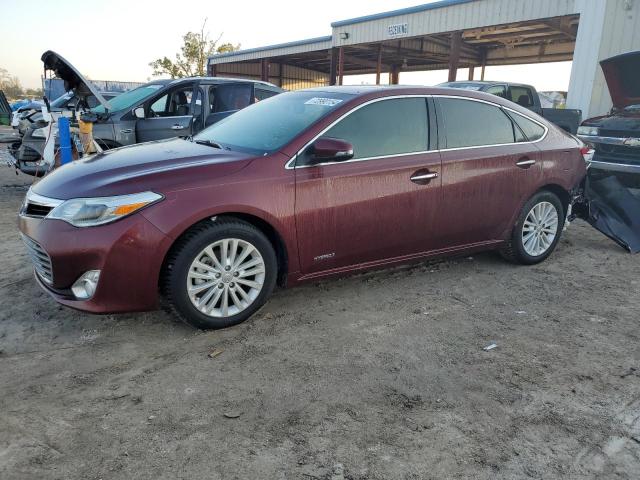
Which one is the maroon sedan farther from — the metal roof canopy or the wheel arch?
the metal roof canopy

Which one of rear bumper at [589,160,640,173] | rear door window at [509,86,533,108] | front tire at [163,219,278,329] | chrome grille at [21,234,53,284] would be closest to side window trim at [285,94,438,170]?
front tire at [163,219,278,329]

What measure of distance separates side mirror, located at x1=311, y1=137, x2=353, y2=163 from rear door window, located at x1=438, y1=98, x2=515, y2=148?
1.13m

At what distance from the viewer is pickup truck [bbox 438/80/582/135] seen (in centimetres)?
955

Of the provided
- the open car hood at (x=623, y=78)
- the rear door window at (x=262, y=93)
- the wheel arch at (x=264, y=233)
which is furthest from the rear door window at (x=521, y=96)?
the wheel arch at (x=264, y=233)

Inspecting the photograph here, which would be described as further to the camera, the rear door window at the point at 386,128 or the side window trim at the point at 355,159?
the rear door window at the point at 386,128

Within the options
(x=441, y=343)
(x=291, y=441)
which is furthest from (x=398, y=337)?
(x=291, y=441)

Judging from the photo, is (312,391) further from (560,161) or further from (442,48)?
(442,48)

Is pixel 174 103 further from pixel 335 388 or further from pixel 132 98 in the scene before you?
pixel 335 388

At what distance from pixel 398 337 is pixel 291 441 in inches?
49.6

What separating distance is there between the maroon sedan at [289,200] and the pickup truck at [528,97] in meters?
5.33

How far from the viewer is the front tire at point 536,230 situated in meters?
4.67

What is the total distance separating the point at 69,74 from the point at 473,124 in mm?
4850

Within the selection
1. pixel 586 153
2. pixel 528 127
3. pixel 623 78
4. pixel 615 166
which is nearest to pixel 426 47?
pixel 623 78

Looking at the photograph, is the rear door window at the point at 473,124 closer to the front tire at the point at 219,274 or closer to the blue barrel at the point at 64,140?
the front tire at the point at 219,274
